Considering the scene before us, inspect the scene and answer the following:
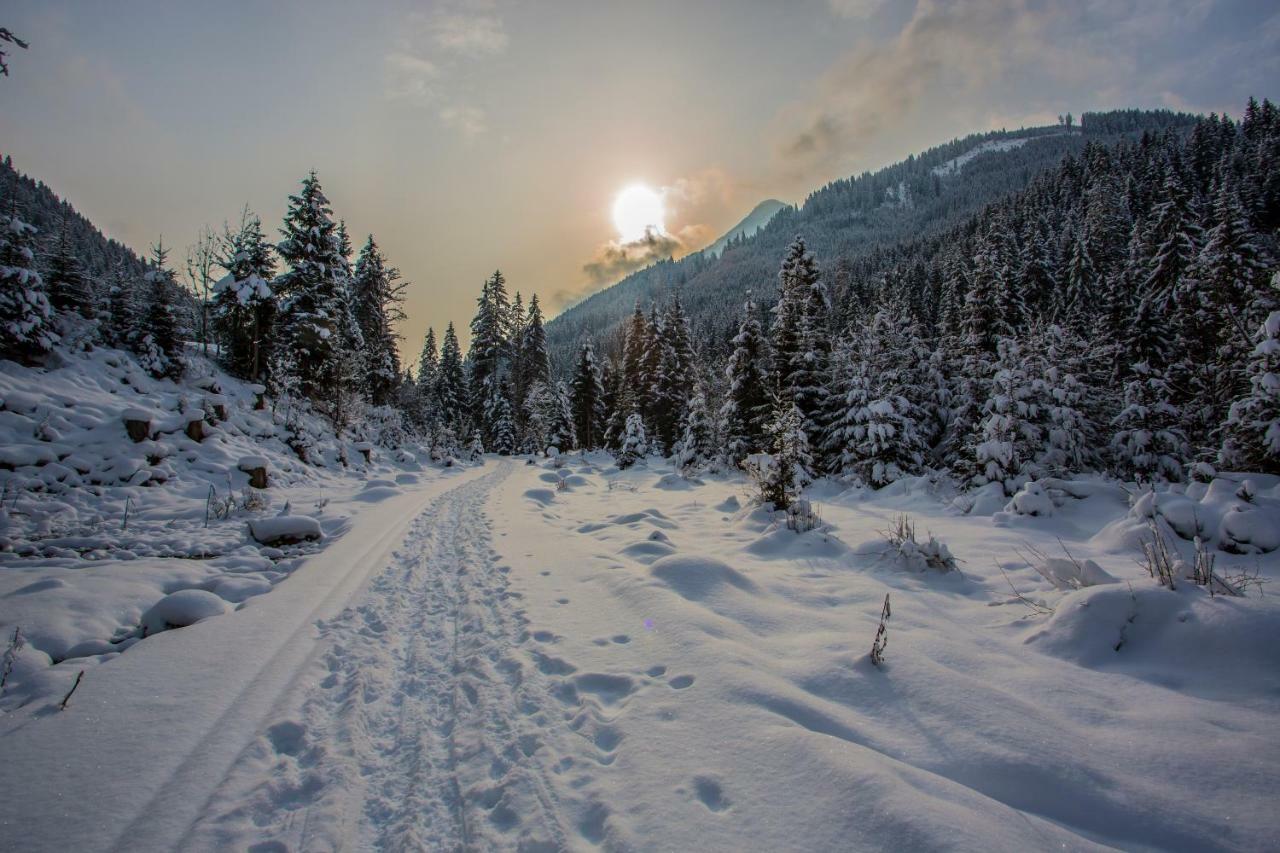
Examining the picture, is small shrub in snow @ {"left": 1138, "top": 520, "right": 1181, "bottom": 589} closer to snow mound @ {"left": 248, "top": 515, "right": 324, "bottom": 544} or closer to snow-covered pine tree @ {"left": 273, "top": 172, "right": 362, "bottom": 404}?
snow mound @ {"left": 248, "top": 515, "right": 324, "bottom": 544}

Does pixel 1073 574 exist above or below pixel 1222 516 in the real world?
below

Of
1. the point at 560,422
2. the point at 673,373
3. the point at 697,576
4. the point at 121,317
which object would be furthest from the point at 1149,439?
the point at 121,317

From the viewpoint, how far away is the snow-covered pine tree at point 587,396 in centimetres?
4509

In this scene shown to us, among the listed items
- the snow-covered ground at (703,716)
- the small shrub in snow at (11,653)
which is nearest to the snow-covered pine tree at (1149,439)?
the snow-covered ground at (703,716)

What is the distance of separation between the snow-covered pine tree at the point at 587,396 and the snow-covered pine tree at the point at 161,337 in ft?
91.9

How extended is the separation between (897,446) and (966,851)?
17.2 meters

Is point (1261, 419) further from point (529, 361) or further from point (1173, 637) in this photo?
point (529, 361)

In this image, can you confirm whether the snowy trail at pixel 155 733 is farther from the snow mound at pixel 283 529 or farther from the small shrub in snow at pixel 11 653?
the snow mound at pixel 283 529

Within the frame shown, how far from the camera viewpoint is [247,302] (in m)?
24.5

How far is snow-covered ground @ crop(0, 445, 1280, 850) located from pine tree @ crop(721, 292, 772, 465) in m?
16.0

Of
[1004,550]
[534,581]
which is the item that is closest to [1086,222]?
[1004,550]

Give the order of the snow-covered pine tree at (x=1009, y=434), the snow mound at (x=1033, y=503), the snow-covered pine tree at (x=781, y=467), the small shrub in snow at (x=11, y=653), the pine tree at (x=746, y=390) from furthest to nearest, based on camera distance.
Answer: the pine tree at (x=746, y=390)
the snow-covered pine tree at (x=1009, y=434)
the snow-covered pine tree at (x=781, y=467)
the snow mound at (x=1033, y=503)
the small shrub in snow at (x=11, y=653)

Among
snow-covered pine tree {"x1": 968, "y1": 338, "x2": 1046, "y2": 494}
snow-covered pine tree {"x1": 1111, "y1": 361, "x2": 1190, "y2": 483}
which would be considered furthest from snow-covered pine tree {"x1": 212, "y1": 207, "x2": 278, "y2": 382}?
snow-covered pine tree {"x1": 1111, "y1": 361, "x2": 1190, "y2": 483}

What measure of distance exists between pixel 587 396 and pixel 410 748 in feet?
142
